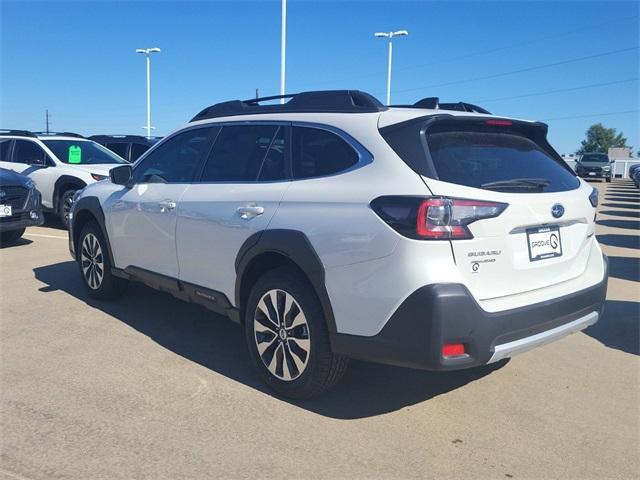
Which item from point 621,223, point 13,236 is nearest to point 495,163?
point 13,236

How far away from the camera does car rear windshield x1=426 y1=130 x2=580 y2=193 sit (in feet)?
9.98

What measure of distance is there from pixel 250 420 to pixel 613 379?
2618 mm

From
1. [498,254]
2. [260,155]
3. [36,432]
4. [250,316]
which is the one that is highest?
[260,155]

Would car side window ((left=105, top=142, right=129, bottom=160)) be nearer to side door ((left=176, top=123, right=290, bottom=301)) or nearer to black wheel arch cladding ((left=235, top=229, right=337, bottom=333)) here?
side door ((left=176, top=123, right=290, bottom=301))

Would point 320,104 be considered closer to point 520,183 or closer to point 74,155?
point 520,183

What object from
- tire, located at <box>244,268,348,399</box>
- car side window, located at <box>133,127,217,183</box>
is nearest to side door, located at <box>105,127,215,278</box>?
car side window, located at <box>133,127,217,183</box>

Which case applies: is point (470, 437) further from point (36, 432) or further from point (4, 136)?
point (4, 136)

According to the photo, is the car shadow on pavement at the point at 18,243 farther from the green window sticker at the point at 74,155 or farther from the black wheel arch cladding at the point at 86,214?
the black wheel arch cladding at the point at 86,214

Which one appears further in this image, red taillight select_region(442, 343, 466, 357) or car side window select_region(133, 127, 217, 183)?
car side window select_region(133, 127, 217, 183)

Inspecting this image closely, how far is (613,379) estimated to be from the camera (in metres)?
4.03

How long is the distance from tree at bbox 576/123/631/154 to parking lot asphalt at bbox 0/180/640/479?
104 metres

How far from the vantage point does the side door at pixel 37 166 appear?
1065 cm

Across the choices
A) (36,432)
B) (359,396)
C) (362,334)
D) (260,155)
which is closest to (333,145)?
(260,155)

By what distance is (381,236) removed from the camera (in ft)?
9.62
